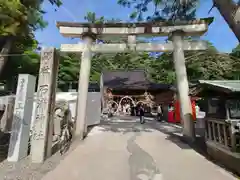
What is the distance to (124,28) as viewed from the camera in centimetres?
973

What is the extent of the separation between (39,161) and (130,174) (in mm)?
2816

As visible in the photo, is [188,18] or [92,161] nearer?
[92,161]

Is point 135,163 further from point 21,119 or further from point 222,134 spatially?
point 21,119

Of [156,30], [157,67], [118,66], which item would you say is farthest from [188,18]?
[118,66]

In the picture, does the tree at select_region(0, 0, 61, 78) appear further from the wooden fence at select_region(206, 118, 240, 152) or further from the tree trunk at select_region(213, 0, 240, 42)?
the wooden fence at select_region(206, 118, 240, 152)

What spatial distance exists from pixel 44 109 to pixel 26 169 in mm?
1802

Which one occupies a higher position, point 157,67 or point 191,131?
point 157,67

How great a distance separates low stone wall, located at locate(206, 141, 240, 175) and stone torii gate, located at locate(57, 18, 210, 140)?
9.69 ft

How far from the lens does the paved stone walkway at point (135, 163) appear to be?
4.73m

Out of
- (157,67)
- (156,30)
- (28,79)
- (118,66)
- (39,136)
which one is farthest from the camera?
(118,66)

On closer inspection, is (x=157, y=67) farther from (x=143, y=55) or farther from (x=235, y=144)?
(x=235, y=144)

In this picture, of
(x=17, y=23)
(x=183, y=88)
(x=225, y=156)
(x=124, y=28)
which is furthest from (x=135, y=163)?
(x=17, y=23)

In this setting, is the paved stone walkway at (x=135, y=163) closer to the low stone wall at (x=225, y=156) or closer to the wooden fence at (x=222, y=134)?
the low stone wall at (x=225, y=156)

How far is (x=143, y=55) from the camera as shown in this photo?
40594 millimetres
